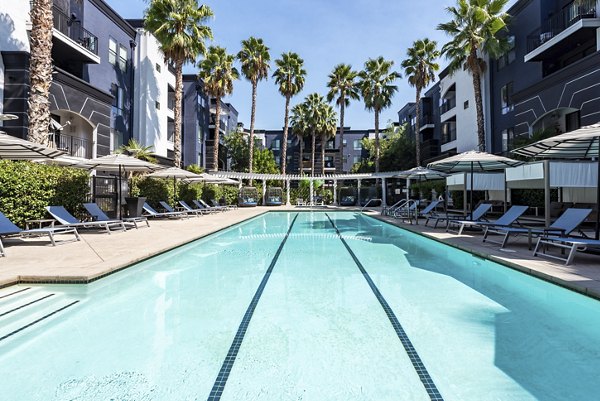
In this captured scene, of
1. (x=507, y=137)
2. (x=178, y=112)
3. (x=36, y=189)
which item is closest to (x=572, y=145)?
(x=36, y=189)

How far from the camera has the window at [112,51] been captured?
2202 centimetres

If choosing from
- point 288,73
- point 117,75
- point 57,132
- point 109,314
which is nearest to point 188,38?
point 117,75

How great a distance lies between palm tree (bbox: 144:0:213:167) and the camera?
20.0 meters

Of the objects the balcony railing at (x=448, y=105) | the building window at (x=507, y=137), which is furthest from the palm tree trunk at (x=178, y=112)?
the balcony railing at (x=448, y=105)

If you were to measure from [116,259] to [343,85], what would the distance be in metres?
31.8

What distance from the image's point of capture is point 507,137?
71.5 ft

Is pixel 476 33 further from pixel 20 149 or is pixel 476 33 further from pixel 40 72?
pixel 20 149

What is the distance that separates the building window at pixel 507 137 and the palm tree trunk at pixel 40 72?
22185 mm

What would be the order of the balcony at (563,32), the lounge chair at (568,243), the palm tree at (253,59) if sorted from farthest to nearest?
the palm tree at (253,59), the balcony at (563,32), the lounge chair at (568,243)

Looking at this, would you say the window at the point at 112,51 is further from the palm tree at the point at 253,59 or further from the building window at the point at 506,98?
the building window at the point at 506,98

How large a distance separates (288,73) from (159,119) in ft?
39.8

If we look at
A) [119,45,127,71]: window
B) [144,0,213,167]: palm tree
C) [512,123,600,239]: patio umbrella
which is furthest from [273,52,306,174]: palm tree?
[512,123,600,239]: patio umbrella

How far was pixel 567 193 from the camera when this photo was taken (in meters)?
13.9

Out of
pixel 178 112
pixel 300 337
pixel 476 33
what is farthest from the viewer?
pixel 476 33
